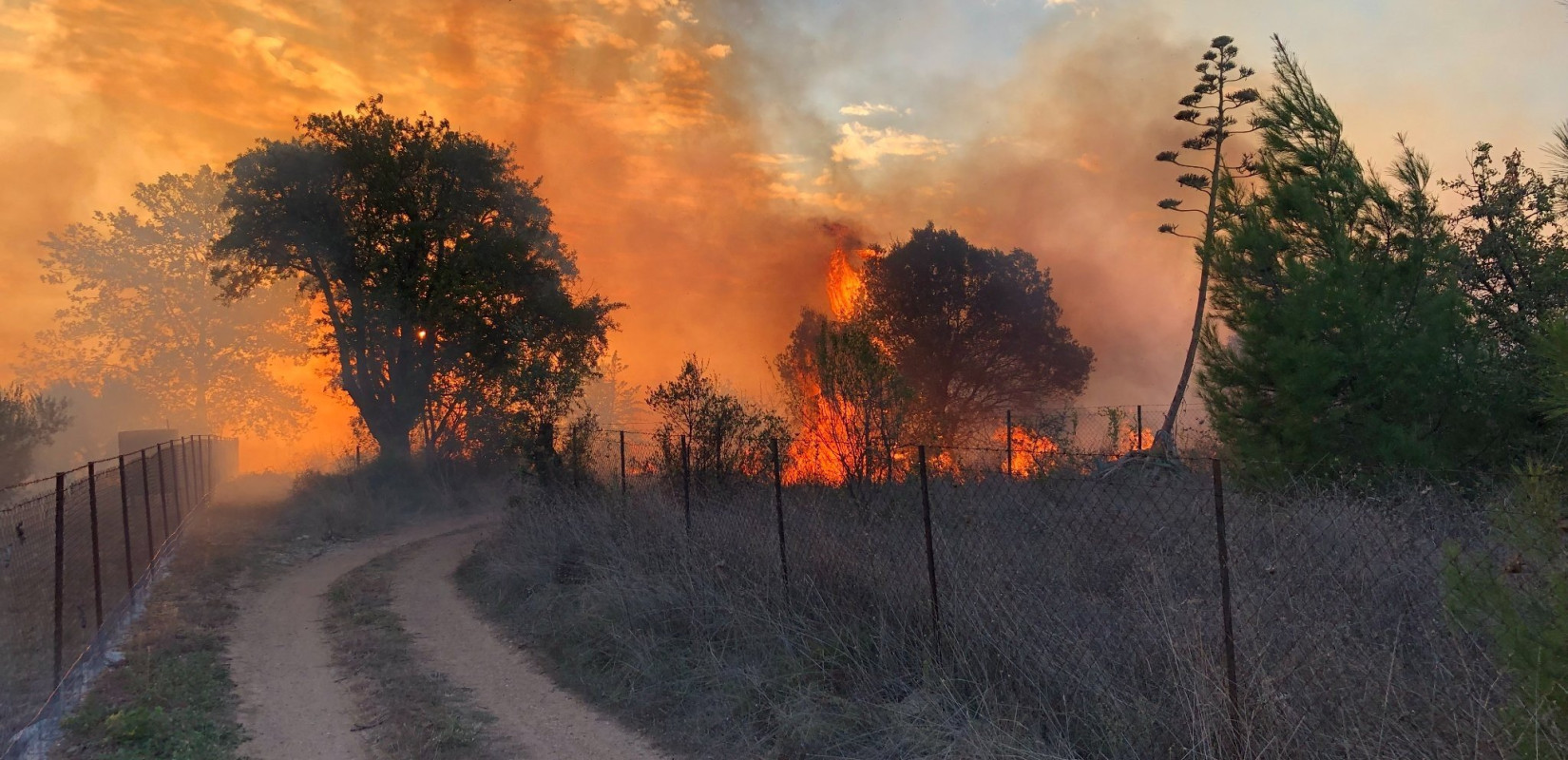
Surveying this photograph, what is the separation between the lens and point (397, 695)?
8055 mm

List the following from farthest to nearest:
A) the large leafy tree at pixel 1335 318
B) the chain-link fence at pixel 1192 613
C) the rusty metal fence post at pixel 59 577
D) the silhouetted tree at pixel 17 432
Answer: the silhouetted tree at pixel 17 432
the large leafy tree at pixel 1335 318
the rusty metal fence post at pixel 59 577
the chain-link fence at pixel 1192 613

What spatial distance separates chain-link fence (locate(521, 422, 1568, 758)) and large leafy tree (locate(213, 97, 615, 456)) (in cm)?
1554

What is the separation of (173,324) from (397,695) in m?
49.0

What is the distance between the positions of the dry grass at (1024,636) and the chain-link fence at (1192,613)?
25 mm

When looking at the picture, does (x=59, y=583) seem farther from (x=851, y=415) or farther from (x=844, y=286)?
(x=844, y=286)

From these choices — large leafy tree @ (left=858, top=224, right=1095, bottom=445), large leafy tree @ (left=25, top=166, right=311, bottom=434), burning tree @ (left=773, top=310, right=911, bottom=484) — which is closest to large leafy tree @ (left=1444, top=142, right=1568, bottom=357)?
burning tree @ (left=773, top=310, right=911, bottom=484)

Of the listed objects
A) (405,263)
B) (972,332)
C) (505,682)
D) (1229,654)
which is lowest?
(505,682)

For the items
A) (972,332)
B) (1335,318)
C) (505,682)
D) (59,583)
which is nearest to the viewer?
(59,583)

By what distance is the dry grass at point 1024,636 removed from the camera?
4.73 m

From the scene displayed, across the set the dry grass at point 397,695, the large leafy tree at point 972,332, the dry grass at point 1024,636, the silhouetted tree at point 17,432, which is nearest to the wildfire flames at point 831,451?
the dry grass at point 1024,636

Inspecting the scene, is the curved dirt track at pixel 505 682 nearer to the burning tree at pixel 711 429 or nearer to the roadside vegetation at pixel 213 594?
the roadside vegetation at pixel 213 594

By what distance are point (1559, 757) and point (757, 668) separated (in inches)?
210

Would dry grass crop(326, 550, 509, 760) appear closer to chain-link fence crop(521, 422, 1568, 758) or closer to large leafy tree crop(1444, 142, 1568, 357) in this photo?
chain-link fence crop(521, 422, 1568, 758)

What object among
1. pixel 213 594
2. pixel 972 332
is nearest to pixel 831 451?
pixel 213 594
